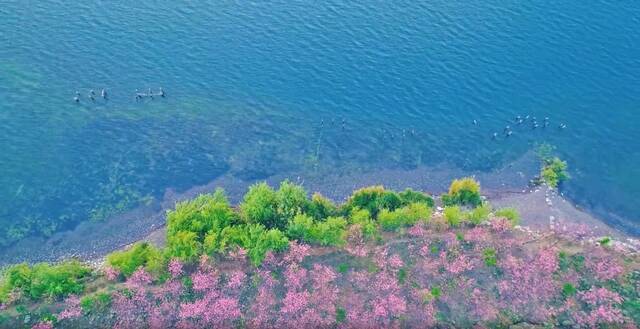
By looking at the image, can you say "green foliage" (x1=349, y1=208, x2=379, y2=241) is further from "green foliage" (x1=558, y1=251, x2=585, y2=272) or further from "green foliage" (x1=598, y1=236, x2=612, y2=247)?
"green foliage" (x1=598, y1=236, x2=612, y2=247)

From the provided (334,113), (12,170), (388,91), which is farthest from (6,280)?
(388,91)

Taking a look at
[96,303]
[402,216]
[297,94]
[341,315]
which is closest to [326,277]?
[341,315]

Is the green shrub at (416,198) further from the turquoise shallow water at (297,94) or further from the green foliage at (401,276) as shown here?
the turquoise shallow water at (297,94)

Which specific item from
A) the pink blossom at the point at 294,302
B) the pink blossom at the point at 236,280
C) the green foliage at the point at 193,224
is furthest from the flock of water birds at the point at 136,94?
the pink blossom at the point at 294,302

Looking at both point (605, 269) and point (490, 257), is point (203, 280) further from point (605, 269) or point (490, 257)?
point (605, 269)

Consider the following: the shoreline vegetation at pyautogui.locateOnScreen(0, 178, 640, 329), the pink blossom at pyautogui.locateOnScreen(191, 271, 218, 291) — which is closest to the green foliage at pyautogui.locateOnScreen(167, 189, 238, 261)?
the shoreline vegetation at pyautogui.locateOnScreen(0, 178, 640, 329)

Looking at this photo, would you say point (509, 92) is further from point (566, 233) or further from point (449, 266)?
point (449, 266)

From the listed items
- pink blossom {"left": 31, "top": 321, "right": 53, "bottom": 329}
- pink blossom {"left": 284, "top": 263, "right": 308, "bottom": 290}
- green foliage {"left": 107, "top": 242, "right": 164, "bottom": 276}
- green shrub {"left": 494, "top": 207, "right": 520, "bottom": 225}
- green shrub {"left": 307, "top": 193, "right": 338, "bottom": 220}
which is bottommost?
pink blossom {"left": 31, "top": 321, "right": 53, "bottom": 329}
